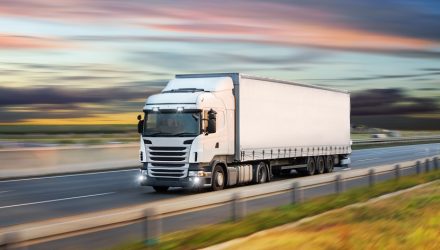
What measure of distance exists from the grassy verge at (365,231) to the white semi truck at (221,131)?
8147 millimetres

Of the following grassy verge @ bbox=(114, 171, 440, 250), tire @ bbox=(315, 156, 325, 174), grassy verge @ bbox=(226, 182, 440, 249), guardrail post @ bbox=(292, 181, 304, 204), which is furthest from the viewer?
tire @ bbox=(315, 156, 325, 174)

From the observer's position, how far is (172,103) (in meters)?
23.4

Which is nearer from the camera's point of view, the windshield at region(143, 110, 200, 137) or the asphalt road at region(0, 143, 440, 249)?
the asphalt road at region(0, 143, 440, 249)

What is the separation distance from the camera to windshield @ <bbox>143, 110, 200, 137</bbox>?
75.5 feet

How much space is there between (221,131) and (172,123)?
5.70 ft

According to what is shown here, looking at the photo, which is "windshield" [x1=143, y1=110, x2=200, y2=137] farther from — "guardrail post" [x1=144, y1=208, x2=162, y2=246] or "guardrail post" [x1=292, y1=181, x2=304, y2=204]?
"guardrail post" [x1=144, y1=208, x2=162, y2=246]

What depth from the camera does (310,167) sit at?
104ft

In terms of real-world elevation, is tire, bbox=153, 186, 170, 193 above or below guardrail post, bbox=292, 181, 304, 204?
below

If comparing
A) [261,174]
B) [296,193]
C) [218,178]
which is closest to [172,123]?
[218,178]

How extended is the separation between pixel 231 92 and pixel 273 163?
14.2 ft

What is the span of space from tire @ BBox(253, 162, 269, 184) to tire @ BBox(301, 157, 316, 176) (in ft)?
14.4

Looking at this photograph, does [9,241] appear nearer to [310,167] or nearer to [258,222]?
[258,222]

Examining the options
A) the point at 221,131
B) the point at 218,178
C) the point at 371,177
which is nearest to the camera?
the point at 371,177

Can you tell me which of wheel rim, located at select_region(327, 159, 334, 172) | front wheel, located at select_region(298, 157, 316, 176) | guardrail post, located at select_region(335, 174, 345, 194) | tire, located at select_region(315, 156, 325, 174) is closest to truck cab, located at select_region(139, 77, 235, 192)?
guardrail post, located at select_region(335, 174, 345, 194)
